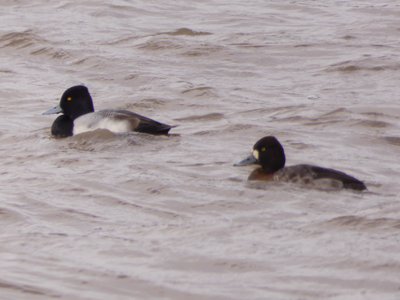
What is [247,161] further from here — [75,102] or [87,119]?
[75,102]

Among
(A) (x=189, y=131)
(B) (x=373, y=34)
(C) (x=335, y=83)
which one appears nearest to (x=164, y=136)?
(A) (x=189, y=131)

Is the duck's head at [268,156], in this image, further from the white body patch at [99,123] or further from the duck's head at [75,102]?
the duck's head at [75,102]

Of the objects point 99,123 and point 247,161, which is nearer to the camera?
point 247,161

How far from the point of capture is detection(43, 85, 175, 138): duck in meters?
12.1

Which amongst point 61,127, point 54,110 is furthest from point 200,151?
point 54,110

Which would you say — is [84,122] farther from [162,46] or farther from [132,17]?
[132,17]

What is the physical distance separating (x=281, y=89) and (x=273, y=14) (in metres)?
4.22

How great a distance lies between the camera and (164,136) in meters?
12.1

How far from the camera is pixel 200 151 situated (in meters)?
11.6

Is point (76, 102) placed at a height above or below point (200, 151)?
above

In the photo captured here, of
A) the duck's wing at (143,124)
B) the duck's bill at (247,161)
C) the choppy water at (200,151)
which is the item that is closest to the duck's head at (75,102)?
the choppy water at (200,151)

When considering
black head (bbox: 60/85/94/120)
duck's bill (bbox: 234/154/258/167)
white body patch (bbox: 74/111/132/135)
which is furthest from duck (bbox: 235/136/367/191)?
black head (bbox: 60/85/94/120)

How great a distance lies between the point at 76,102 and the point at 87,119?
330mm

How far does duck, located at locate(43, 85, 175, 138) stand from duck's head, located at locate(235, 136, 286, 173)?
143 centimetres
